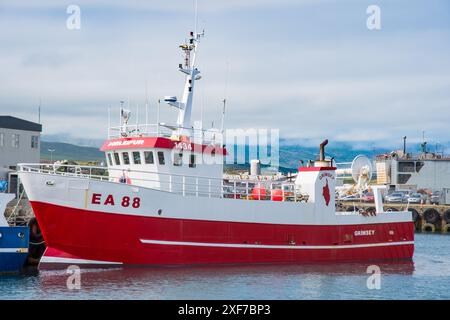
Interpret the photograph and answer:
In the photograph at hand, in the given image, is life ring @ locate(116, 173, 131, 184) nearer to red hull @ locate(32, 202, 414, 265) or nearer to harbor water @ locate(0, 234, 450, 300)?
red hull @ locate(32, 202, 414, 265)

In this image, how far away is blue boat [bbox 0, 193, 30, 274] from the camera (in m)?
A: 23.1

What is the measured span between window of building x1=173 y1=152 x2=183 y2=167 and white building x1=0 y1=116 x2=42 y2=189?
1627 centimetres

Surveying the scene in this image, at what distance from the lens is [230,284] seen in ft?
72.7

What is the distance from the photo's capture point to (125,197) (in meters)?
23.2

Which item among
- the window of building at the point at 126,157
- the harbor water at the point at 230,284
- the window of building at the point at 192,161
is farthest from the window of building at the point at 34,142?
the harbor water at the point at 230,284

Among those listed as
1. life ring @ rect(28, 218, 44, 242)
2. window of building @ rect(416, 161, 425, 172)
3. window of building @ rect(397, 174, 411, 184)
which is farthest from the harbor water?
window of building @ rect(397, 174, 411, 184)

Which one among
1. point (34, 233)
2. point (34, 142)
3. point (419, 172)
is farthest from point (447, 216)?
point (34, 233)

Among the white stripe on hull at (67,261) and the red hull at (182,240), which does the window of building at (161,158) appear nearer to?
the red hull at (182,240)

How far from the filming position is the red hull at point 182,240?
22875 mm

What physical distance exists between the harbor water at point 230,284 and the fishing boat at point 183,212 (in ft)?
2.28

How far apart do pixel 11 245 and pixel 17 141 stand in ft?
60.5

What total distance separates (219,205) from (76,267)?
5662mm

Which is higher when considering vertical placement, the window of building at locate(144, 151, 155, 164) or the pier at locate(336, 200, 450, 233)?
the window of building at locate(144, 151, 155, 164)

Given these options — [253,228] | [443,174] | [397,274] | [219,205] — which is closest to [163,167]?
[219,205]
